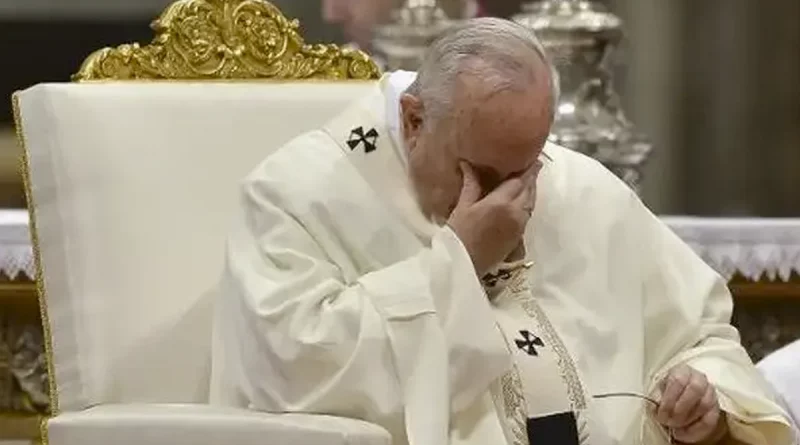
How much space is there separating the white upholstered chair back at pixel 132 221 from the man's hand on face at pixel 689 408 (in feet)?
2.45

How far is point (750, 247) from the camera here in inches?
159

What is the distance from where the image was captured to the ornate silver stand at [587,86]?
4305mm

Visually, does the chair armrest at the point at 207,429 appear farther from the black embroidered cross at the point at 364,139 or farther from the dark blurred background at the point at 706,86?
the dark blurred background at the point at 706,86

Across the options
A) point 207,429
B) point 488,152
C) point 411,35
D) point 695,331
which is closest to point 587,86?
point 411,35

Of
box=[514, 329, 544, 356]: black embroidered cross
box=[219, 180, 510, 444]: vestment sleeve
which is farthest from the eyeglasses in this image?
box=[219, 180, 510, 444]: vestment sleeve

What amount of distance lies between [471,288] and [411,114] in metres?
0.28

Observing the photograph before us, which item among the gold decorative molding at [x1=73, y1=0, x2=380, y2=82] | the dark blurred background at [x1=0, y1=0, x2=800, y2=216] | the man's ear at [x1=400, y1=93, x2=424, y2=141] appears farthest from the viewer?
the dark blurred background at [x1=0, y1=0, x2=800, y2=216]

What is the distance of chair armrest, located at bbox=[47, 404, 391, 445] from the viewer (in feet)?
7.87

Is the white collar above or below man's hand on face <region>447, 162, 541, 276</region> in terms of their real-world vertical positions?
above

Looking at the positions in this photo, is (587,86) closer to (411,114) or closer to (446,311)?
(411,114)

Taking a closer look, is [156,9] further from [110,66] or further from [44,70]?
[110,66]

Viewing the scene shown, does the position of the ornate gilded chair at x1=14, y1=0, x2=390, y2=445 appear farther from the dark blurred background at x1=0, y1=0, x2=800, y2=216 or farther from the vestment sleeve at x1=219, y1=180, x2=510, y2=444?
the dark blurred background at x1=0, y1=0, x2=800, y2=216

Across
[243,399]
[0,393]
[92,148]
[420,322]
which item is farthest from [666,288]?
[0,393]

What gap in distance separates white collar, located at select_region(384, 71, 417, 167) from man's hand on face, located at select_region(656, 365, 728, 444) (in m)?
0.53
